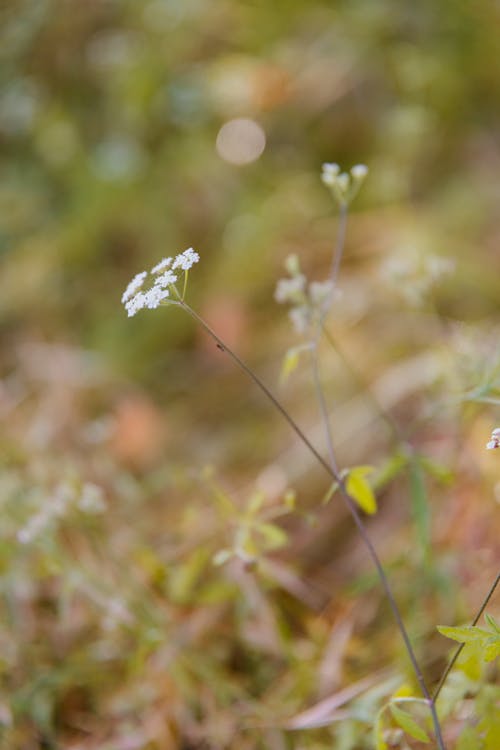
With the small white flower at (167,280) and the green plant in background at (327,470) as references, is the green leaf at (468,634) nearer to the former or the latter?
the green plant in background at (327,470)

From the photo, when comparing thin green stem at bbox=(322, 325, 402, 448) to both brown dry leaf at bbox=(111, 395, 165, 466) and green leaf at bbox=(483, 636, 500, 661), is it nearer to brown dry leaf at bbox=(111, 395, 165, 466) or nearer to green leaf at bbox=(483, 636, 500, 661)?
green leaf at bbox=(483, 636, 500, 661)

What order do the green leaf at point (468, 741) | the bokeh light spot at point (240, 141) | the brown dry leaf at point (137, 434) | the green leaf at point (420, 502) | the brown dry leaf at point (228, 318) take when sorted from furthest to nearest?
1. the bokeh light spot at point (240, 141)
2. the brown dry leaf at point (228, 318)
3. the brown dry leaf at point (137, 434)
4. the green leaf at point (420, 502)
5. the green leaf at point (468, 741)

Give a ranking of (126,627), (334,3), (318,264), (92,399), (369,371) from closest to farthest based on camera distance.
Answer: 1. (126,627)
2. (369,371)
3. (92,399)
4. (318,264)
5. (334,3)

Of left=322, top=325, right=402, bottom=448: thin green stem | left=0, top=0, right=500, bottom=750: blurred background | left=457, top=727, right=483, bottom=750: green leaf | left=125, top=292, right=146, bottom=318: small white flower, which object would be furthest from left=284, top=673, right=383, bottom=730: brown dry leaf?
left=125, top=292, right=146, bottom=318: small white flower

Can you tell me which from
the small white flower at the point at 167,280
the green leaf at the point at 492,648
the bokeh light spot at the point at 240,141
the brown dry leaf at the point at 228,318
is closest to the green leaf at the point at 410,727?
the green leaf at the point at 492,648

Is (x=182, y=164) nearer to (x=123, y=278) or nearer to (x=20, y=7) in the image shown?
(x=123, y=278)

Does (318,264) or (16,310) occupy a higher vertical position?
(16,310)

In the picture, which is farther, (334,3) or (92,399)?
(334,3)

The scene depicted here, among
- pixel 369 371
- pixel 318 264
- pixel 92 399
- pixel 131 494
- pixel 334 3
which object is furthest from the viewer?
pixel 334 3

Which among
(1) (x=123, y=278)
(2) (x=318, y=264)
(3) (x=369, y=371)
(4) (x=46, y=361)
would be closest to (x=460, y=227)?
(2) (x=318, y=264)
